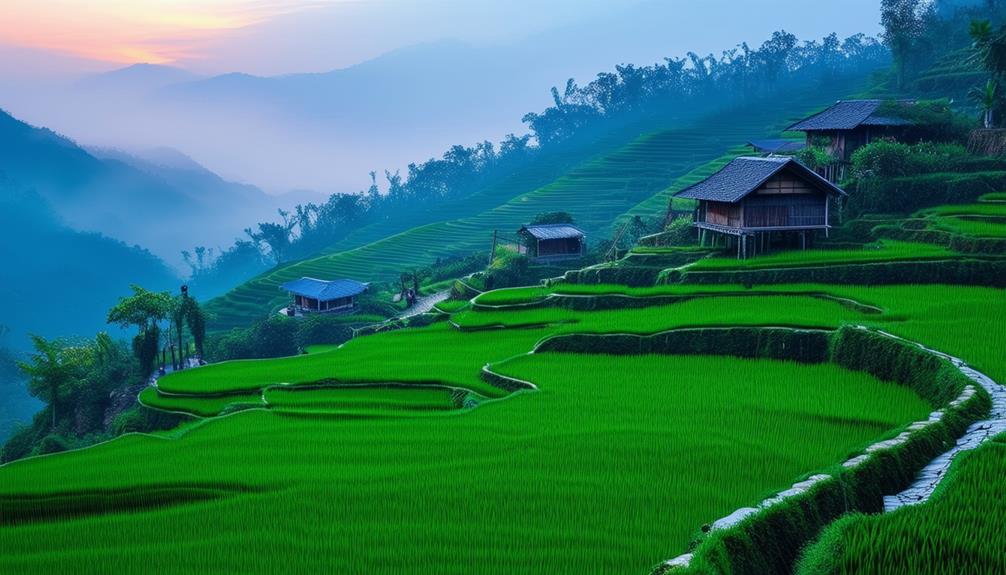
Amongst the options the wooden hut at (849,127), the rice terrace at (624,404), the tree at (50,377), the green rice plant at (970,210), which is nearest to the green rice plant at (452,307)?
the rice terrace at (624,404)

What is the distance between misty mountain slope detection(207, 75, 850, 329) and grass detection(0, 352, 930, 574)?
133ft

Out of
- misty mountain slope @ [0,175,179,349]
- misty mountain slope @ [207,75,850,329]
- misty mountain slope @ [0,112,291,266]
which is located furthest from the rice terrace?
misty mountain slope @ [0,112,291,266]

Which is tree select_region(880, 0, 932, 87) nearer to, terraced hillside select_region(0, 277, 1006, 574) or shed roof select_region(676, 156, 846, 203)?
shed roof select_region(676, 156, 846, 203)

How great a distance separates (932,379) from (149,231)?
124 m

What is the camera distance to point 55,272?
290ft

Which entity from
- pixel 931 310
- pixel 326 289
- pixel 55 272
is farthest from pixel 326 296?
pixel 55 272

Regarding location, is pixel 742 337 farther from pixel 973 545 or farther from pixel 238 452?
pixel 973 545

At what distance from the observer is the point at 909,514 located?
6.92m

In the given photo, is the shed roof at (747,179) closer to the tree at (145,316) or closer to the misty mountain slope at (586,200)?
the tree at (145,316)

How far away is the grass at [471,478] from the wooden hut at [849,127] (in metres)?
19.4

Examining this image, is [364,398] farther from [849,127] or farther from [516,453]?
[849,127]

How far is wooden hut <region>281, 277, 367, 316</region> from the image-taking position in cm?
4462

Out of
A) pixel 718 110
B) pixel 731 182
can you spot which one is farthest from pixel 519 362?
pixel 718 110

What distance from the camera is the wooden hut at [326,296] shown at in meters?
44.6
